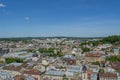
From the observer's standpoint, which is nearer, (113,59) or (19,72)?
(19,72)

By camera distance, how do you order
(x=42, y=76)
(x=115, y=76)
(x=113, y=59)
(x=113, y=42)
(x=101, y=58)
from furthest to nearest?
(x=113, y=42) < (x=101, y=58) < (x=113, y=59) < (x=42, y=76) < (x=115, y=76)

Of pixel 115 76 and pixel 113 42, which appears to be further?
pixel 113 42

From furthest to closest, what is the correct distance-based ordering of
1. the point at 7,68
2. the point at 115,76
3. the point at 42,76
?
the point at 7,68
the point at 42,76
the point at 115,76

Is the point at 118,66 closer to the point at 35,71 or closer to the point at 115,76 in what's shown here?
the point at 115,76

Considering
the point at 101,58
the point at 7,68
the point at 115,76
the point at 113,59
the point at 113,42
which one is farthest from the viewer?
the point at 113,42

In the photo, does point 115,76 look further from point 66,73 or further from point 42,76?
point 42,76

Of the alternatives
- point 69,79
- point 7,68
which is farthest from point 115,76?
point 7,68

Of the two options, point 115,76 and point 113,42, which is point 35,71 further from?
point 113,42

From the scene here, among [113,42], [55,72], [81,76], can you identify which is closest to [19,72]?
[55,72]

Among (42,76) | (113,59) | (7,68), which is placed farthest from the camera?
(113,59)
